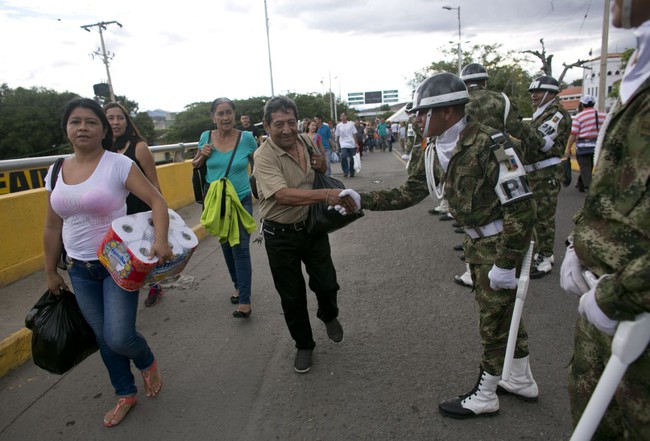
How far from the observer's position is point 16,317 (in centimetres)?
432

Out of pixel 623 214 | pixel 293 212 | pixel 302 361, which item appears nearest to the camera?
pixel 623 214

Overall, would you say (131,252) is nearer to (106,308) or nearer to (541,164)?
(106,308)

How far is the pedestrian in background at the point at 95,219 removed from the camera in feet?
9.11

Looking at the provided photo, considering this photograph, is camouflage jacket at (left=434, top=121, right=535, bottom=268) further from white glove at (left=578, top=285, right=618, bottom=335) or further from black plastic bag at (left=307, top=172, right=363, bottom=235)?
white glove at (left=578, top=285, right=618, bottom=335)

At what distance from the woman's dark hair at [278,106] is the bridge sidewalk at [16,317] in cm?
279

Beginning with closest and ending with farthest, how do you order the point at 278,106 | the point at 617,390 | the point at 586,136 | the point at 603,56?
the point at 617,390 → the point at 278,106 → the point at 586,136 → the point at 603,56

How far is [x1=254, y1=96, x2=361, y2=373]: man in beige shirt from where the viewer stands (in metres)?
3.15

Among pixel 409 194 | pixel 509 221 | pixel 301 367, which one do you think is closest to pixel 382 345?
pixel 301 367

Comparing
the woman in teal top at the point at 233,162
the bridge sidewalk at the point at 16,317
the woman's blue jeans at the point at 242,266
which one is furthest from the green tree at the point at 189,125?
the woman's blue jeans at the point at 242,266

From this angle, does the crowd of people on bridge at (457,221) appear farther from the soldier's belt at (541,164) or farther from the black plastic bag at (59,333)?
the soldier's belt at (541,164)

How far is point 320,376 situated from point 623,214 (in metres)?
2.45

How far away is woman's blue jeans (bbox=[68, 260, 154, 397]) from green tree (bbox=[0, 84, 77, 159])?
5570 cm

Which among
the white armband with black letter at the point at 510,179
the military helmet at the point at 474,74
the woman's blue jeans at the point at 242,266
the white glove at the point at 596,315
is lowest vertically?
the woman's blue jeans at the point at 242,266

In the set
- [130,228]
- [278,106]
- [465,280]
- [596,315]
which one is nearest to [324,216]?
[278,106]
